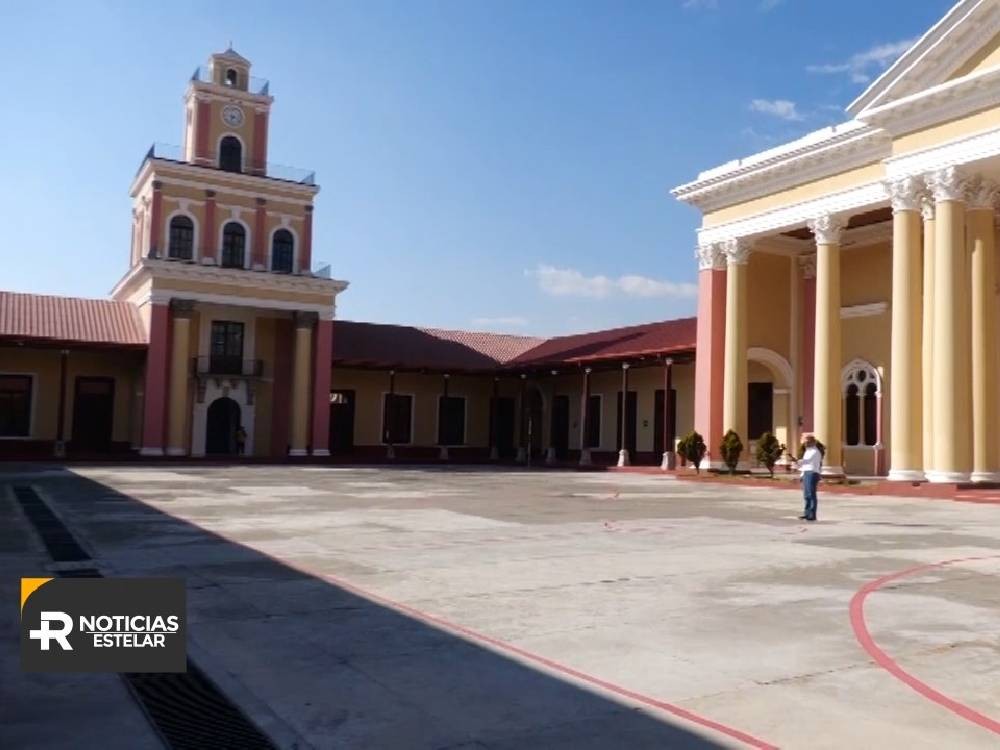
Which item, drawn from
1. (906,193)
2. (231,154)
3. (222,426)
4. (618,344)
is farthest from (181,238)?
(906,193)

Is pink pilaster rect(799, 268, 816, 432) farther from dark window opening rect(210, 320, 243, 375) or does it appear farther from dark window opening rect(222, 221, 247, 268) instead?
dark window opening rect(222, 221, 247, 268)

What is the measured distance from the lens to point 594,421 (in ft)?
136

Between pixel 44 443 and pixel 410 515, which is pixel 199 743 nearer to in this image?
pixel 410 515

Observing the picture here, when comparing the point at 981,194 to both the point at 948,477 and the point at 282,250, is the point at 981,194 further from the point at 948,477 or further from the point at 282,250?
the point at 282,250

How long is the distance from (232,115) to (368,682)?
39592 millimetres

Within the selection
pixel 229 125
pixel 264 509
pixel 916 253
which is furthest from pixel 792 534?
pixel 229 125

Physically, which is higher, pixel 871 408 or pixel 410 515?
pixel 871 408

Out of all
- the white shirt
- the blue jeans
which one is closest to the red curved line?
the blue jeans

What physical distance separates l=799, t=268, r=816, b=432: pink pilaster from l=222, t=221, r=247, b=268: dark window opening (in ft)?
75.2

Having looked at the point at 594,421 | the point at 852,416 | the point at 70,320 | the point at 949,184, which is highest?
the point at 949,184

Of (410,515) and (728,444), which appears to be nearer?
(410,515)

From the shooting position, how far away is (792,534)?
12.3 metres

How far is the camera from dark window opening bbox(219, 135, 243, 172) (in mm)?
40344

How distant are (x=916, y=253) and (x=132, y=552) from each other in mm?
20817
